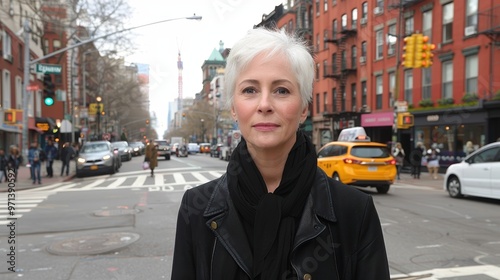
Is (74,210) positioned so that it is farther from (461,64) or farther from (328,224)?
(461,64)

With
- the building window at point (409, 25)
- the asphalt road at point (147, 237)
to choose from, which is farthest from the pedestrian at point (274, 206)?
the building window at point (409, 25)

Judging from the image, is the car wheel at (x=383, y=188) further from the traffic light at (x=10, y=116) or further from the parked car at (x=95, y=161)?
the traffic light at (x=10, y=116)

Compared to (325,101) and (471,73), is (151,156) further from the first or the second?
(325,101)

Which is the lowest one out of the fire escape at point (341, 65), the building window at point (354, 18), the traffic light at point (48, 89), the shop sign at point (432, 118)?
the shop sign at point (432, 118)

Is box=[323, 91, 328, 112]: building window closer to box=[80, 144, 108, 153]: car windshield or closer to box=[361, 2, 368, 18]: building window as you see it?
box=[361, 2, 368, 18]: building window

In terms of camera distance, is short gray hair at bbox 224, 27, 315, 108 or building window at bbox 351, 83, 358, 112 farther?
building window at bbox 351, 83, 358, 112

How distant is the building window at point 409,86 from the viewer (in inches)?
1041

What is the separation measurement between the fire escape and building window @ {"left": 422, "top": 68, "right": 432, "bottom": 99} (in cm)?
816

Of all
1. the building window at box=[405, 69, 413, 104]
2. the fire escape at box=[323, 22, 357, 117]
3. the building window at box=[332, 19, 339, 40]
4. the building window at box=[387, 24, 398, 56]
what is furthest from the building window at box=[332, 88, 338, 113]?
the building window at box=[405, 69, 413, 104]

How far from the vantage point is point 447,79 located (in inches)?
920

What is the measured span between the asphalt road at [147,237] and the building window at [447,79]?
488 inches

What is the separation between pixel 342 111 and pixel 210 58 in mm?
87524

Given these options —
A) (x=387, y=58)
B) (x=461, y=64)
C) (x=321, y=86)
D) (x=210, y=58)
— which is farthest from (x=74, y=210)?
(x=210, y=58)

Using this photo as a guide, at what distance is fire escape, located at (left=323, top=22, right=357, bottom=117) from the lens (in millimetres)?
33188
